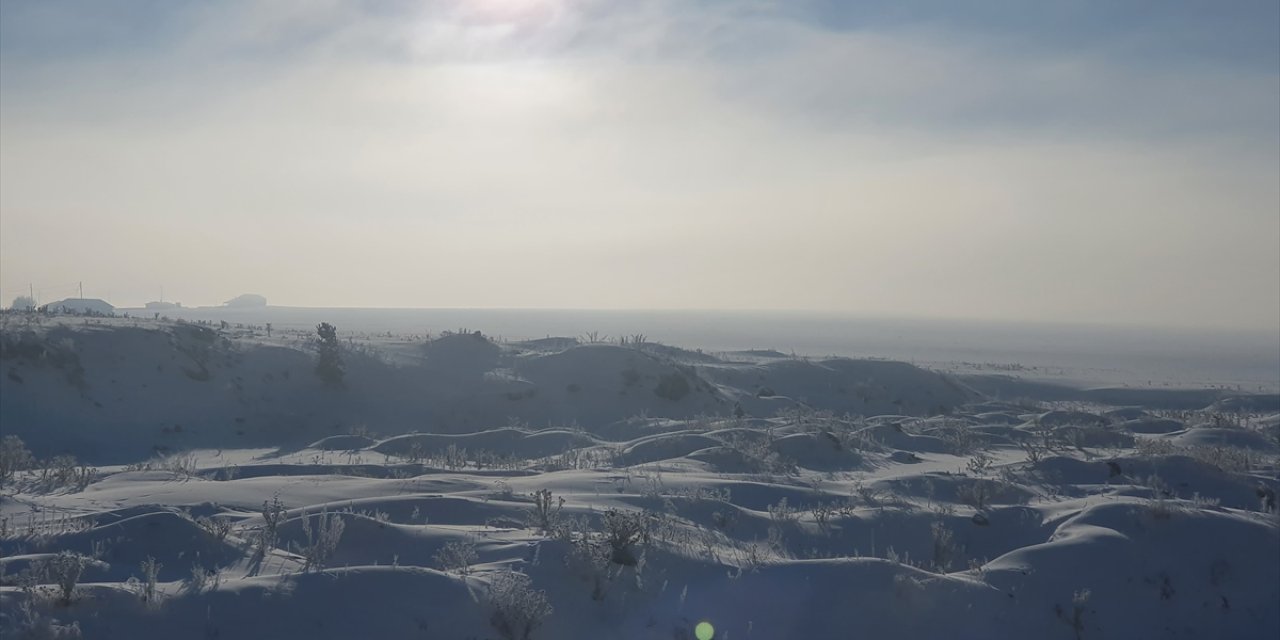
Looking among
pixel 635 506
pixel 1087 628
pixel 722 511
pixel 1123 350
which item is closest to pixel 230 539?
Result: pixel 635 506

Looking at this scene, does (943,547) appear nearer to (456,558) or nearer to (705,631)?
(705,631)

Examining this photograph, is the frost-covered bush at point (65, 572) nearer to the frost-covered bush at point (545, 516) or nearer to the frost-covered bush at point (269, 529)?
the frost-covered bush at point (269, 529)

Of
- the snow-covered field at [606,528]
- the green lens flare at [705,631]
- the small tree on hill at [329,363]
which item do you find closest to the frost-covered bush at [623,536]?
the snow-covered field at [606,528]

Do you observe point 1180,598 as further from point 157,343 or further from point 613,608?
point 157,343

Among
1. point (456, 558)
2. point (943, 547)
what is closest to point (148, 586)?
point (456, 558)

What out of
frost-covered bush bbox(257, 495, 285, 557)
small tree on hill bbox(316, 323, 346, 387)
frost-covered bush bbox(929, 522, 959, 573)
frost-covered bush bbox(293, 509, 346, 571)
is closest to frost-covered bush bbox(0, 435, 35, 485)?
frost-covered bush bbox(257, 495, 285, 557)

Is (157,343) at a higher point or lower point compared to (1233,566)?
higher
